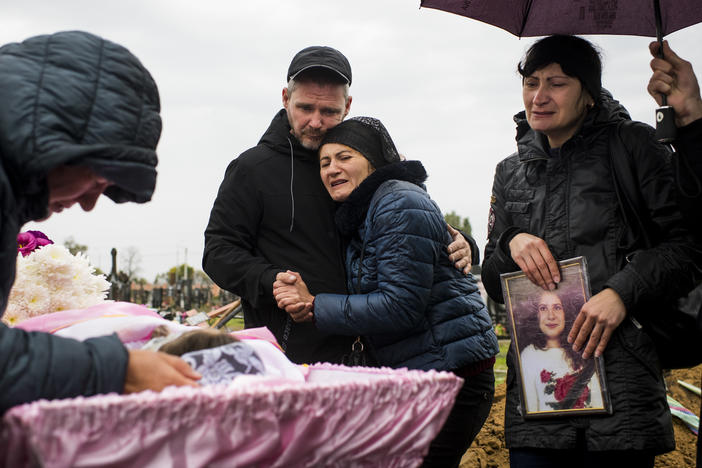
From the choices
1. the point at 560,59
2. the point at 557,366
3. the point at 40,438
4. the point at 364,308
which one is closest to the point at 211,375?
the point at 40,438

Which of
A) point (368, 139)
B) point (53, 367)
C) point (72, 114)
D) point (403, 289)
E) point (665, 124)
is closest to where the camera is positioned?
point (53, 367)

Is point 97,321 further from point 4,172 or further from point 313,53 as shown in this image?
point 313,53

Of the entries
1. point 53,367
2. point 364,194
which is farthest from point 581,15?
point 53,367

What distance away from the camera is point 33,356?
117 cm

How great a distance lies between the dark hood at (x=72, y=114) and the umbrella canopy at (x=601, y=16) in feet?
6.29

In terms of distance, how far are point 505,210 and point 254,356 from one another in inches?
59.3

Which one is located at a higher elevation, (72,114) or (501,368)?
(72,114)

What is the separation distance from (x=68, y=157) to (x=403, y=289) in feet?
4.76

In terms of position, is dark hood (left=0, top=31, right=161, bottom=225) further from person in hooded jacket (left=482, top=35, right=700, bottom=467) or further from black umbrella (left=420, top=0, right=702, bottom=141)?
black umbrella (left=420, top=0, right=702, bottom=141)

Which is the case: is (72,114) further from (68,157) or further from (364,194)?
(364,194)

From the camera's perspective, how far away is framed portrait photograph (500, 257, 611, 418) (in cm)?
230

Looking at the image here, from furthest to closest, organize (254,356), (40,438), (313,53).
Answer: (313,53)
(254,356)
(40,438)

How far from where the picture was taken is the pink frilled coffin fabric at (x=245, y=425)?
1.09 m

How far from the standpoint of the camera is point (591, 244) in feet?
7.79
